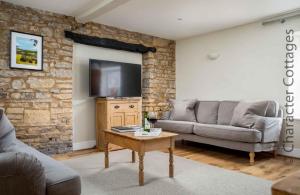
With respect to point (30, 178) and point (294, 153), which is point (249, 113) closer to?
point (294, 153)

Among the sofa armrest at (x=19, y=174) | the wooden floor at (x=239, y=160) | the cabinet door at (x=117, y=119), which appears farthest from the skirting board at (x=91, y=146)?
the sofa armrest at (x=19, y=174)

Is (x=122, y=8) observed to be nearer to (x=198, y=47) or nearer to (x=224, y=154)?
(x=198, y=47)

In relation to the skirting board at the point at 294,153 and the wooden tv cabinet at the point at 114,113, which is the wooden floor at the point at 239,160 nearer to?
the skirting board at the point at 294,153

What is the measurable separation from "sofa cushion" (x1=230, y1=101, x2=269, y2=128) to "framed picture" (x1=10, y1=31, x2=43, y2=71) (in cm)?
324

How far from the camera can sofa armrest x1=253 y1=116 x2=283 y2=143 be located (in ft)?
11.2

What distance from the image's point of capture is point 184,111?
4762mm

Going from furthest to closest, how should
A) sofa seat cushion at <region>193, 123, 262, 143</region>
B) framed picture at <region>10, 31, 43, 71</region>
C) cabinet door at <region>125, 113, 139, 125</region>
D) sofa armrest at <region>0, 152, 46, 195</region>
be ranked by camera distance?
cabinet door at <region>125, 113, 139, 125</region> < framed picture at <region>10, 31, 43, 71</region> < sofa seat cushion at <region>193, 123, 262, 143</region> < sofa armrest at <region>0, 152, 46, 195</region>

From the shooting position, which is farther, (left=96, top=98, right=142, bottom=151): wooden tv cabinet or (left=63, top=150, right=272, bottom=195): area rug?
(left=96, top=98, right=142, bottom=151): wooden tv cabinet

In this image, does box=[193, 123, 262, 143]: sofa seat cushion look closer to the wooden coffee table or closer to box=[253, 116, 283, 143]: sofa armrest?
box=[253, 116, 283, 143]: sofa armrest

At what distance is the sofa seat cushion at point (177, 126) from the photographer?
4.20m

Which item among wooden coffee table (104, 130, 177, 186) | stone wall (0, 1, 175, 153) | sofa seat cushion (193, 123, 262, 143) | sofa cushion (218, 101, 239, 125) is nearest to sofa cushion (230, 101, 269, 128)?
sofa seat cushion (193, 123, 262, 143)

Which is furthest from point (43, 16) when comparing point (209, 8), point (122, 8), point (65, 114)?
point (209, 8)

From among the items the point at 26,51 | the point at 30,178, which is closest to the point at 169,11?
the point at 26,51

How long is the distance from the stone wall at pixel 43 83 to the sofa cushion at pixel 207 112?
2389 millimetres
